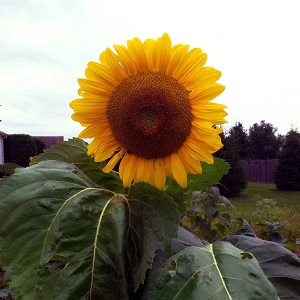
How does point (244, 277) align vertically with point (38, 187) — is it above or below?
below

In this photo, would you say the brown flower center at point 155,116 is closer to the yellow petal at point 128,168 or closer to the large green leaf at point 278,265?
the yellow petal at point 128,168

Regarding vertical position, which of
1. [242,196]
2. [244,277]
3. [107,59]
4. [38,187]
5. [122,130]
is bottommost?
[242,196]

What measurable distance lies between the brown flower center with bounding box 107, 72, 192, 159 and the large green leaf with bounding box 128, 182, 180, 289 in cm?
15

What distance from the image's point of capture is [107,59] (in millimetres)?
1121

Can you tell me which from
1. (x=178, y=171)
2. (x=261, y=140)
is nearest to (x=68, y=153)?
(x=178, y=171)

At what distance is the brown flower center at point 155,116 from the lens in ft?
3.64

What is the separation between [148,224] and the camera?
95cm

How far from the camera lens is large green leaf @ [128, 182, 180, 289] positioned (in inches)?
36.0

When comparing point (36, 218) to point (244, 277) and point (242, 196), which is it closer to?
point (244, 277)

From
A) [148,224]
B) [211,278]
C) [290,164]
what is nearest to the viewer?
[211,278]

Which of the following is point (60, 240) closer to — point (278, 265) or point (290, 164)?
point (278, 265)

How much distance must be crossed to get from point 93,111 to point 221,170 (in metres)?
0.36

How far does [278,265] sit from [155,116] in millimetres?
453

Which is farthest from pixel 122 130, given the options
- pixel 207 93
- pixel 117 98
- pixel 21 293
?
pixel 21 293
